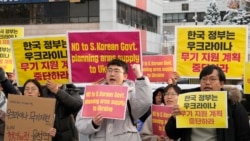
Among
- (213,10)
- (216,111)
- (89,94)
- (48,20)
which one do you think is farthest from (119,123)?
(213,10)

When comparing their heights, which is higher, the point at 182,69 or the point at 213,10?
the point at 213,10

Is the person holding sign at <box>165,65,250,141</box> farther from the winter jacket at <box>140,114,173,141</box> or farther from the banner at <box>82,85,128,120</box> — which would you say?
the winter jacket at <box>140,114,173,141</box>

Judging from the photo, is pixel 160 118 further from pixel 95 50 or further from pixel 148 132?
pixel 95 50

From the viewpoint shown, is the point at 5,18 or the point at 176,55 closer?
the point at 176,55

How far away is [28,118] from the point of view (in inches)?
213

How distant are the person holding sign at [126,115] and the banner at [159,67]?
4.22 m

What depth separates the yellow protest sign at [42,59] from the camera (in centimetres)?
650

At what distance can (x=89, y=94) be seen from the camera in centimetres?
493

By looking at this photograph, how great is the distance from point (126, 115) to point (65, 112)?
3.44 ft

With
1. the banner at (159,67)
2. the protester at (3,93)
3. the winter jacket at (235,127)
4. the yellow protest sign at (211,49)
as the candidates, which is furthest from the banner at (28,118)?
the banner at (159,67)

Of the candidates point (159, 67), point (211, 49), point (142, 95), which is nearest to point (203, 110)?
point (142, 95)

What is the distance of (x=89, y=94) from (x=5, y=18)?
2947cm

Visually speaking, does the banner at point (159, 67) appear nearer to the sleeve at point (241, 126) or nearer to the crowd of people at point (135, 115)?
the crowd of people at point (135, 115)

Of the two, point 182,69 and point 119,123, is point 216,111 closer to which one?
point 119,123
